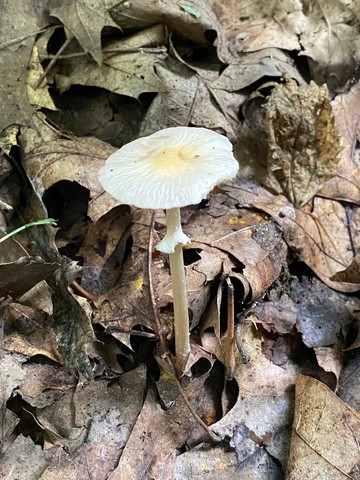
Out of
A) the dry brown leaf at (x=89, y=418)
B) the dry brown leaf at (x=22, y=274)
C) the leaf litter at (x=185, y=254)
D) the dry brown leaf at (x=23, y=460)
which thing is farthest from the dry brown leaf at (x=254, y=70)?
the dry brown leaf at (x=23, y=460)

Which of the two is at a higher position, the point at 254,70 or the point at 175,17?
the point at 175,17

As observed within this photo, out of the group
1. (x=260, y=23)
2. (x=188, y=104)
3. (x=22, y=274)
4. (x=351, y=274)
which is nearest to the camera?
(x=22, y=274)

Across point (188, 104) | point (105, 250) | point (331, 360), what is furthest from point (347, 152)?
point (105, 250)

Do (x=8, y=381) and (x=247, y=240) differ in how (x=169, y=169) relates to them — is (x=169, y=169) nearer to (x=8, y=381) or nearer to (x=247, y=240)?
(x=247, y=240)

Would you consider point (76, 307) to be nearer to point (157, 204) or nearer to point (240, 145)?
point (157, 204)

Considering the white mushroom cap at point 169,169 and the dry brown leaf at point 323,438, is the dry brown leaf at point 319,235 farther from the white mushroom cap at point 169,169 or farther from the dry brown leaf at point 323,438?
the white mushroom cap at point 169,169

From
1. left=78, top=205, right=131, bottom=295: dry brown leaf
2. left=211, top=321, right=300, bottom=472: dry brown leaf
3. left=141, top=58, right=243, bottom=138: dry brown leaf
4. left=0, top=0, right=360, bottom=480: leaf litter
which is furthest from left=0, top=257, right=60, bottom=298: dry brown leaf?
left=141, top=58, right=243, bottom=138: dry brown leaf

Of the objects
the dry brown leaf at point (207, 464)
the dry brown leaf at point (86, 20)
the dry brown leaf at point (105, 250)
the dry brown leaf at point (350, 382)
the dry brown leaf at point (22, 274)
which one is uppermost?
the dry brown leaf at point (86, 20)
